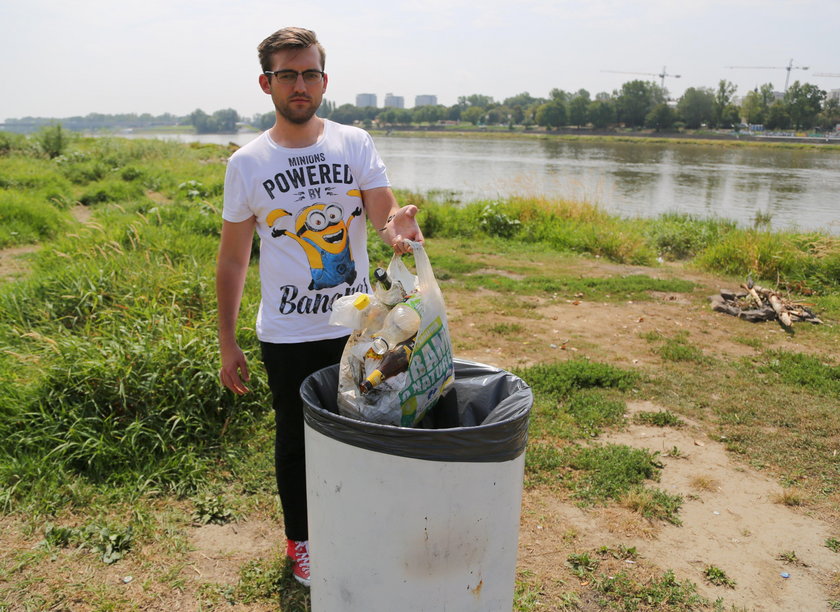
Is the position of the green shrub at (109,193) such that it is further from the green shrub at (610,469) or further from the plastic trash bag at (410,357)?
the plastic trash bag at (410,357)

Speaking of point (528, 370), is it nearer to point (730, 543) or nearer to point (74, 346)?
point (730, 543)

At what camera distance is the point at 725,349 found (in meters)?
5.60

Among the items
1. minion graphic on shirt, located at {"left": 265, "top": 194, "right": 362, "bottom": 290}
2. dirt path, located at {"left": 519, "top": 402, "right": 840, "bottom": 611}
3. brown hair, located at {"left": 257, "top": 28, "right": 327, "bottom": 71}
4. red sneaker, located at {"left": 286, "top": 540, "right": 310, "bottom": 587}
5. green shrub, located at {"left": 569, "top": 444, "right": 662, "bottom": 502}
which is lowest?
dirt path, located at {"left": 519, "top": 402, "right": 840, "bottom": 611}

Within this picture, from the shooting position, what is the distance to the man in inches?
84.4

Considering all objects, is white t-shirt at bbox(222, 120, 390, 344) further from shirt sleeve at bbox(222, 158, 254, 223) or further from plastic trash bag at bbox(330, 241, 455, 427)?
plastic trash bag at bbox(330, 241, 455, 427)

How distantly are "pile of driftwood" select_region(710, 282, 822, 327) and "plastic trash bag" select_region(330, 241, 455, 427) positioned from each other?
5450 mm

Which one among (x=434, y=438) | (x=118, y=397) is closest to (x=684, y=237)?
(x=118, y=397)

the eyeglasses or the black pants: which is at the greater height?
the eyeglasses

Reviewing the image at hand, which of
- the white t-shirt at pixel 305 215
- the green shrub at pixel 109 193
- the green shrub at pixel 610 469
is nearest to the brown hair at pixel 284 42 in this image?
the white t-shirt at pixel 305 215

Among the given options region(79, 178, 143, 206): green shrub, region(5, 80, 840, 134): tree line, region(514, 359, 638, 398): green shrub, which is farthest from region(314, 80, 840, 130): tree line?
region(514, 359, 638, 398): green shrub

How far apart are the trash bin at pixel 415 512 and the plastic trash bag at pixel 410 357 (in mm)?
171

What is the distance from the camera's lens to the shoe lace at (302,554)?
2.61 meters

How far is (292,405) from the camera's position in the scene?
241 cm

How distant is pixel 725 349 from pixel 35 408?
5.07 meters
